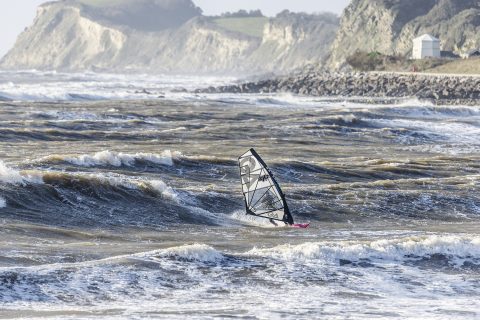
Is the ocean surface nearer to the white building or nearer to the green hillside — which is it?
the green hillside

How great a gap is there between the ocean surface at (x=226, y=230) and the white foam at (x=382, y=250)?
3 cm

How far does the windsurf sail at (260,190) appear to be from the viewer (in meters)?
21.2

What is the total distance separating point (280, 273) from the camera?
1600 centimetres

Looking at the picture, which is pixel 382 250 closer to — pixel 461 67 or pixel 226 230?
pixel 226 230

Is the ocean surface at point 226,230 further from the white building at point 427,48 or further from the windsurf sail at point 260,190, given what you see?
the white building at point 427,48

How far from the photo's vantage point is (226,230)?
2062 cm

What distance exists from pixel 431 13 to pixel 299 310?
122 m

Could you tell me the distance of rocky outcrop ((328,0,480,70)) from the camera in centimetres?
11688

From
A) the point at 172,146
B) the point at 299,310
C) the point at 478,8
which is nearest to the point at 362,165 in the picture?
the point at 172,146

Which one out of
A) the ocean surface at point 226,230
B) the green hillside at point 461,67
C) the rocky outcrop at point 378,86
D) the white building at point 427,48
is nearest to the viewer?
the ocean surface at point 226,230

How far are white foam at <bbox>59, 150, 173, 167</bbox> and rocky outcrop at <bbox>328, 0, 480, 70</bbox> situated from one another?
8427cm

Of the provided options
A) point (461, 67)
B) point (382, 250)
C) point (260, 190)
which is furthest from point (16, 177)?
point (461, 67)

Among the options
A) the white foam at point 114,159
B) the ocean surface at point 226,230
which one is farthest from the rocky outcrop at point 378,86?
the white foam at point 114,159

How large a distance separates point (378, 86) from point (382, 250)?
63.1 m
